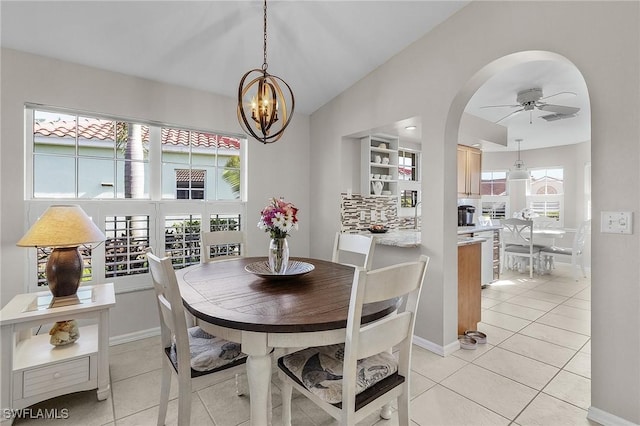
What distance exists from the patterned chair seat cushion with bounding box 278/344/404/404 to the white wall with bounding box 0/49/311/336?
82.8 inches

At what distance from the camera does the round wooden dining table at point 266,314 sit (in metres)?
1.18

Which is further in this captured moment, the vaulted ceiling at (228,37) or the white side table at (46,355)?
the vaulted ceiling at (228,37)

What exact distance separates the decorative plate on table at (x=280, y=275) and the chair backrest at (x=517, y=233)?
15.4 feet

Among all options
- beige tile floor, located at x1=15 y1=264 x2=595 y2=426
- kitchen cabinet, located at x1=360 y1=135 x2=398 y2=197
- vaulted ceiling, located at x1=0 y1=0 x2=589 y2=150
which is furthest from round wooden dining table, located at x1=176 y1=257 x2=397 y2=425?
kitchen cabinet, located at x1=360 y1=135 x2=398 y2=197

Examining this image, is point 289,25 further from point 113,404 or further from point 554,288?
point 554,288

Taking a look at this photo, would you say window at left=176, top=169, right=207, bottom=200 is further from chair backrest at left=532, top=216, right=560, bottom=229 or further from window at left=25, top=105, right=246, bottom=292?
chair backrest at left=532, top=216, right=560, bottom=229

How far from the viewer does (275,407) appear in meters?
1.90

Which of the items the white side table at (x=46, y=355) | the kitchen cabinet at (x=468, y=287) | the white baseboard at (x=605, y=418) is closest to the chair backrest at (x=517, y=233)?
the kitchen cabinet at (x=468, y=287)

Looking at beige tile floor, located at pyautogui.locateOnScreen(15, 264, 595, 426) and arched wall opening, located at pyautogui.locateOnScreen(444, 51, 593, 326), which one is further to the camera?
arched wall opening, located at pyautogui.locateOnScreen(444, 51, 593, 326)

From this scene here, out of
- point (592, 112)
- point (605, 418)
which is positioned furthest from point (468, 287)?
point (592, 112)

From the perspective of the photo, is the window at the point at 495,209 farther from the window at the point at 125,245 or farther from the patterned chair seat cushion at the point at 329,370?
the window at the point at 125,245

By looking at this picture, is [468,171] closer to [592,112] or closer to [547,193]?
[592,112]

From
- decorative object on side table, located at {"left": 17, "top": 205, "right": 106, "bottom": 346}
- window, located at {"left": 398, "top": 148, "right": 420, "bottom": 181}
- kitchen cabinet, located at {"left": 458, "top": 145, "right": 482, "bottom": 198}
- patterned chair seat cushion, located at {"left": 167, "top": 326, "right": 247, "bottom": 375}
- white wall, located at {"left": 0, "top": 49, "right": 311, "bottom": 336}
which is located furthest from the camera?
kitchen cabinet, located at {"left": 458, "top": 145, "right": 482, "bottom": 198}

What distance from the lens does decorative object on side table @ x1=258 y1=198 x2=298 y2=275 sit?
1.73m
